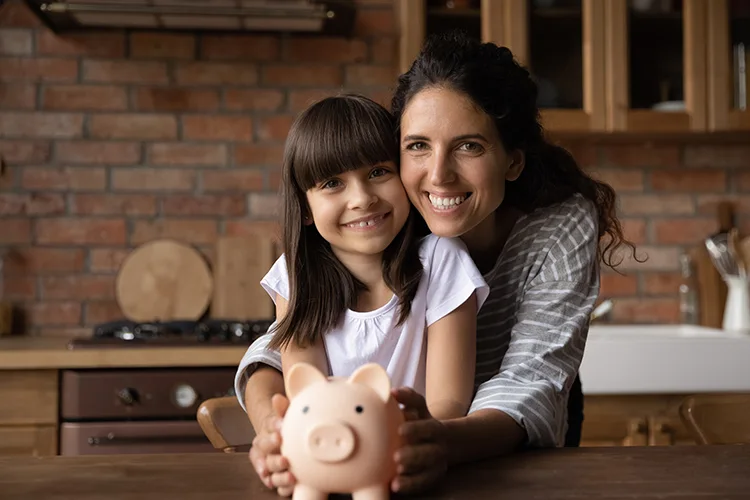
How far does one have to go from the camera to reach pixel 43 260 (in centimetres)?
266

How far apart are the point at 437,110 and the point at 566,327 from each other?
0.33 m

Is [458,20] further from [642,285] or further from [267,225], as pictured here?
[642,285]

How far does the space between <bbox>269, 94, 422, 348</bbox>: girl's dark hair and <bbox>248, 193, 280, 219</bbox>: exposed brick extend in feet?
4.86

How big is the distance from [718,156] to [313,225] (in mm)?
1988

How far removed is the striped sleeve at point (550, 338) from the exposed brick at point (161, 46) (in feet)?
5.59

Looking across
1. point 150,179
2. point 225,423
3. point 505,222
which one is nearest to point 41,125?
point 150,179

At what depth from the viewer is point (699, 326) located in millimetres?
2744

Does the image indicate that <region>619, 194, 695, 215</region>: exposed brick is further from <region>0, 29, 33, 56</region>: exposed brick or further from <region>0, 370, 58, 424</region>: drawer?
<region>0, 29, 33, 56</region>: exposed brick

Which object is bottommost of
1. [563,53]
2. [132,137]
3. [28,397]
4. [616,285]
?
[28,397]

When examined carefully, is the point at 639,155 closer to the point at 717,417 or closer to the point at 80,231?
the point at 717,417

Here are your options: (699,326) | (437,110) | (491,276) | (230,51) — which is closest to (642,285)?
(699,326)

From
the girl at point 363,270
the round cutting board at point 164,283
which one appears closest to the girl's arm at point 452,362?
the girl at point 363,270

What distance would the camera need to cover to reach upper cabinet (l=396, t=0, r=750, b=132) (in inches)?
99.9

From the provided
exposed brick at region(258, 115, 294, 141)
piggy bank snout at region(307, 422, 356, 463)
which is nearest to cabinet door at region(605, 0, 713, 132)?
exposed brick at region(258, 115, 294, 141)
